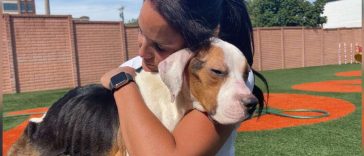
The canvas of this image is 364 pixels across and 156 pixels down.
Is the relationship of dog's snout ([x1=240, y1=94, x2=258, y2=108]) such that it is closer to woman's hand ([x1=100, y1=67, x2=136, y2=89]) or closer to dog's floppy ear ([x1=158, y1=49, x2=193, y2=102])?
dog's floppy ear ([x1=158, y1=49, x2=193, y2=102])

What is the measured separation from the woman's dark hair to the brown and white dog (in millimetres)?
61

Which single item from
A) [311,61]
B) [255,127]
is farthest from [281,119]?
[311,61]

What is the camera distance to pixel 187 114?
5.87 ft

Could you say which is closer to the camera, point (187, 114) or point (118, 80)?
point (187, 114)

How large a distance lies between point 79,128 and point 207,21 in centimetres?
79

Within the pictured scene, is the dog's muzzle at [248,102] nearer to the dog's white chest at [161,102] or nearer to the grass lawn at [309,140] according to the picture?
the dog's white chest at [161,102]

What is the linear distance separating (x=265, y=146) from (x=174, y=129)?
4947mm

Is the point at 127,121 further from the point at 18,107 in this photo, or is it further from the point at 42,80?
the point at 42,80

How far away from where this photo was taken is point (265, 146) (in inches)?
255

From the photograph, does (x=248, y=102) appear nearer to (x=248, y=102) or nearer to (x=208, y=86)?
(x=248, y=102)

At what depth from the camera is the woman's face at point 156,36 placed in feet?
5.65

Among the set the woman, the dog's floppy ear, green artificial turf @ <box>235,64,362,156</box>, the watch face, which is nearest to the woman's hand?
the watch face

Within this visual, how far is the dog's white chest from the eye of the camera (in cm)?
180

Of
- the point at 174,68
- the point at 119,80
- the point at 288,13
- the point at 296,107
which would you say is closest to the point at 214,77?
the point at 174,68
